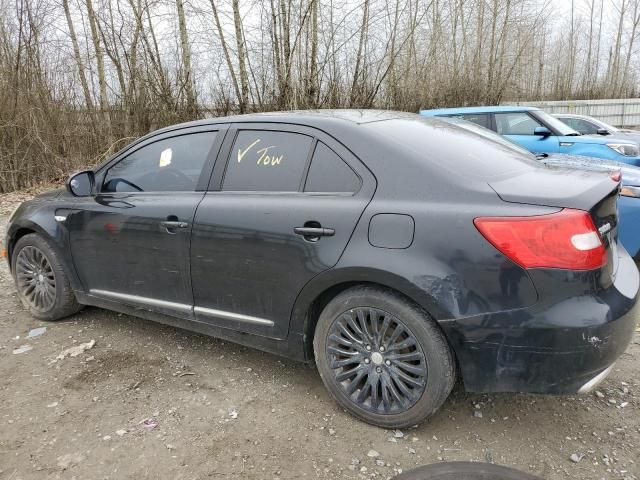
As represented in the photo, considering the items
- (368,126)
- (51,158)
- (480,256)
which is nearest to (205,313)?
(368,126)

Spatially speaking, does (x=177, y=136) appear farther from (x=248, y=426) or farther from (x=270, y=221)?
(x=248, y=426)

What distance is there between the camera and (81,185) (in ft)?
11.9

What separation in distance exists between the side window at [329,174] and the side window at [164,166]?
812mm

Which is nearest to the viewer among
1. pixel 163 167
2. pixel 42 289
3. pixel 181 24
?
pixel 163 167

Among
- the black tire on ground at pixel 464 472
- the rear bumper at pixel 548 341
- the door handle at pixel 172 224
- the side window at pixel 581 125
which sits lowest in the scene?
the black tire on ground at pixel 464 472

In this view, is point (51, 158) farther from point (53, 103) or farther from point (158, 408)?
point (158, 408)

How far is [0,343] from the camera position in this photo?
3699 millimetres

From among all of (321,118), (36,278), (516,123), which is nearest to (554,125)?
(516,123)

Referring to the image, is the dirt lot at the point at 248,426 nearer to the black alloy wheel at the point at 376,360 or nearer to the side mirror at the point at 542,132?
the black alloy wheel at the point at 376,360

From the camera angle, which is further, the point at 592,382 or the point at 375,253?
the point at 375,253

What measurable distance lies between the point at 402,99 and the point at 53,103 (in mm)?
8644

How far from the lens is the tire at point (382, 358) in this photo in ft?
7.65

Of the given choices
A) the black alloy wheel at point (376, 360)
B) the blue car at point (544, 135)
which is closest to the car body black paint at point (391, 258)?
the black alloy wheel at point (376, 360)

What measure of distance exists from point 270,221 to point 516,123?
7.22 meters
